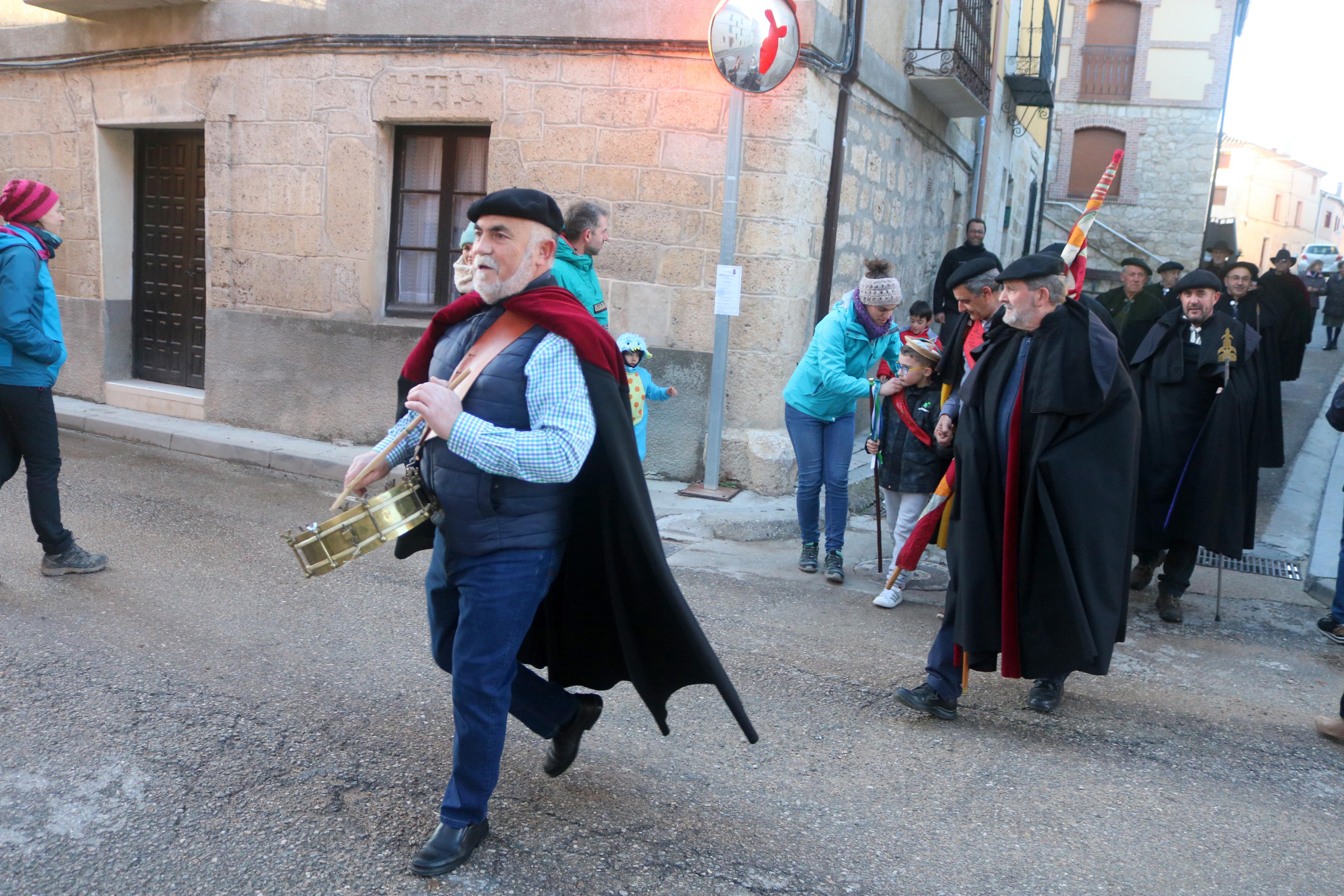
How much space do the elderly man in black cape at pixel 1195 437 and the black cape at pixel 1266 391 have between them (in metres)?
0.05

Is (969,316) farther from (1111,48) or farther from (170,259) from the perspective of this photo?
(1111,48)

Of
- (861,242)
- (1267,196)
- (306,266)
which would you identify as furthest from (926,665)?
(1267,196)

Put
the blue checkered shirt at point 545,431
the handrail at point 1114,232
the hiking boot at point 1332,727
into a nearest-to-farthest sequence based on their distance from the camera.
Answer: the blue checkered shirt at point 545,431 → the hiking boot at point 1332,727 → the handrail at point 1114,232

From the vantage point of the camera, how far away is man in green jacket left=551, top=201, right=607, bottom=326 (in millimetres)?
5379

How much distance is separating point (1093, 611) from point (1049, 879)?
1.18m

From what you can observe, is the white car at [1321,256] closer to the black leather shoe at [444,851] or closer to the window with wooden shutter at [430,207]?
the window with wooden shutter at [430,207]

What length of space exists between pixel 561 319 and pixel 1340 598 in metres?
4.41

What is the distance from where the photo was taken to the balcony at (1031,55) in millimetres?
14383

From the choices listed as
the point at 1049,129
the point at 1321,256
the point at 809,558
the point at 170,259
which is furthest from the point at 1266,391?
the point at 1321,256

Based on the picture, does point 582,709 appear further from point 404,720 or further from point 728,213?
point 728,213

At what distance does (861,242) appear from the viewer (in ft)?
30.3

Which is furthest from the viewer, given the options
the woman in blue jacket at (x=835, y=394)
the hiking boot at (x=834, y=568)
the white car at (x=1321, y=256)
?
the white car at (x=1321, y=256)

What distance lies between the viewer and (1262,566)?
6.56 metres

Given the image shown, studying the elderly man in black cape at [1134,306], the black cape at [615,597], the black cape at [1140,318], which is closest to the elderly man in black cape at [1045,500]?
the black cape at [615,597]
